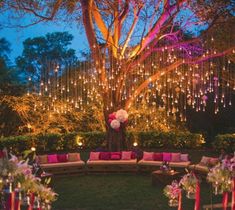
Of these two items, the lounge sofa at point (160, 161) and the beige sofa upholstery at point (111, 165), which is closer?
the lounge sofa at point (160, 161)

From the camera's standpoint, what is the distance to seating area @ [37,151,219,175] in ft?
42.6

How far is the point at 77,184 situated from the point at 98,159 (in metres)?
1.95

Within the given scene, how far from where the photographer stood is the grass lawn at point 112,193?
9.34 metres

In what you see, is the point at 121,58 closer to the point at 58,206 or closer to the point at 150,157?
the point at 150,157

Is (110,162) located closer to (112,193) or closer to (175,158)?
(175,158)

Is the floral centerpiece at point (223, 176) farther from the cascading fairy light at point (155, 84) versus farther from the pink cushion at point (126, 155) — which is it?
the cascading fairy light at point (155, 84)

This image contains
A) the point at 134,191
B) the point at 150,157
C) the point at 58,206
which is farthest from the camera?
the point at 150,157

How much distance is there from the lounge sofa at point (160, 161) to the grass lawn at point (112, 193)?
0.96 feet

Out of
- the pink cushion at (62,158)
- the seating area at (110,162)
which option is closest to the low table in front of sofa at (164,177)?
the seating area at (110,162)

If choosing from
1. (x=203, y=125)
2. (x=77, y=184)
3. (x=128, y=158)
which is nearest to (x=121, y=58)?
(x=128, y=158)

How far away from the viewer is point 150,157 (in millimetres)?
13562

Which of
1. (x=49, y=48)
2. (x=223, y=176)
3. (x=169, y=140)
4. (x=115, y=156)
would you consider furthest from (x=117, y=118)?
(x=49, y=48)

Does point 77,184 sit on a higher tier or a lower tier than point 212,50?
lower

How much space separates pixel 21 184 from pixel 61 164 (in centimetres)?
872
